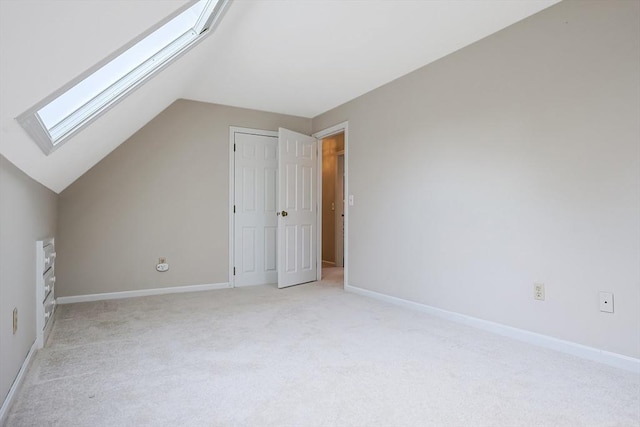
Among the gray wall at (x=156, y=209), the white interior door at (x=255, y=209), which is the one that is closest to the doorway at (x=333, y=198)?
the white interior door at (x=255, y=209)

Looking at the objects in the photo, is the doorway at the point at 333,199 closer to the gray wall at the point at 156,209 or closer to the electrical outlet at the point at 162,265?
the gray wall at the point at 156,209

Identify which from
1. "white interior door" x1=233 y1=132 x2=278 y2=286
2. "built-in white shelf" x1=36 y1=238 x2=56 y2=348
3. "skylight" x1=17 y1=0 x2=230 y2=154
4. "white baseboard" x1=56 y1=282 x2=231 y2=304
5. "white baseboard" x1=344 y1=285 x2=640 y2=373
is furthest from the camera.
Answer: "white interior door" x1=233 y1=132 x2=278 y2=286

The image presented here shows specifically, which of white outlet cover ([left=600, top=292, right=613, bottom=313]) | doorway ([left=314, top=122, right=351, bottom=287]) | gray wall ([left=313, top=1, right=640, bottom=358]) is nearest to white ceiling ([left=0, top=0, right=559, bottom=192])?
gray wall ([left=313, top=1, right=640, bottom=358])

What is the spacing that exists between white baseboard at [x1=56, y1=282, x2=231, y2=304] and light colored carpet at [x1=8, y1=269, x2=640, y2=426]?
27.9 inches

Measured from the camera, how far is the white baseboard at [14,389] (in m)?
1.51

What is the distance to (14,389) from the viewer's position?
67.6 inches

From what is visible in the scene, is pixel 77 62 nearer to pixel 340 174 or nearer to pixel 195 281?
pixel 195 281

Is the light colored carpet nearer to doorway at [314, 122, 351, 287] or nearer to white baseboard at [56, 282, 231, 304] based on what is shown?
white baseboard at [56, 282, 231, 304]

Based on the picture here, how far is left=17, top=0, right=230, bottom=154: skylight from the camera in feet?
6.04

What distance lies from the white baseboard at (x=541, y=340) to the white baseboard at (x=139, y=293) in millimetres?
2282

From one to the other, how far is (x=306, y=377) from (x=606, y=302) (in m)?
1.81

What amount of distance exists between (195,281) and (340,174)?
331 centimetres

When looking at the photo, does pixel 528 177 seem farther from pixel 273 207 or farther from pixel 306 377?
pixel 273 207

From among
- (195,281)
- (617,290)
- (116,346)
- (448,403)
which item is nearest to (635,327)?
(617,290)
